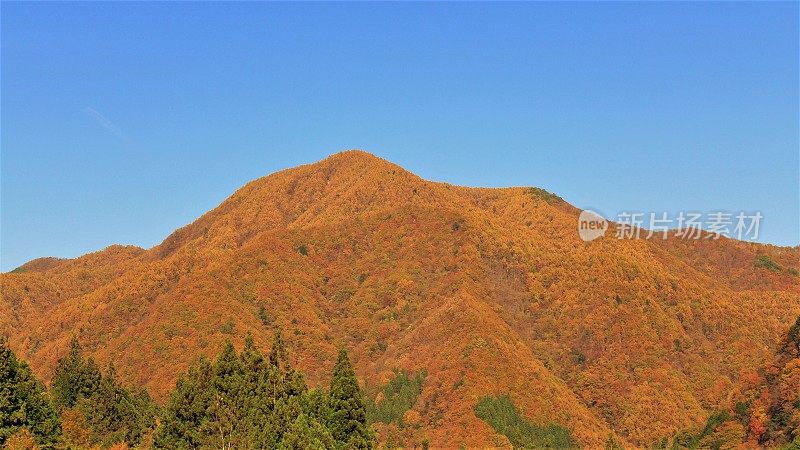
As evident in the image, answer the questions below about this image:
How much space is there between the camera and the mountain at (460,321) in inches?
5384

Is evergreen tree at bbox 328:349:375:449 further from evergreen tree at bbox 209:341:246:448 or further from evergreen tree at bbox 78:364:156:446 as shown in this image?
evergreen tree at bbox 78:364:156:446

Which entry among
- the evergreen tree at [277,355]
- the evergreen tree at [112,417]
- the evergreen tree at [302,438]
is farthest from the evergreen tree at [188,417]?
the evergreen tree at [112,417]

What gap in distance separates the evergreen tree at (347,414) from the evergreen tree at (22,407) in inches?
961

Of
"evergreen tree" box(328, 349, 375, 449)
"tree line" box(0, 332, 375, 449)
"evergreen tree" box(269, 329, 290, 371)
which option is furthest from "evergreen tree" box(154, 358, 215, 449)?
"evergreen tree" box(328, 349, 375, 449)

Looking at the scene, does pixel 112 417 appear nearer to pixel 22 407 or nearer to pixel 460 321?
pixel 22 407

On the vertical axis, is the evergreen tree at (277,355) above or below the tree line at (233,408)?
above

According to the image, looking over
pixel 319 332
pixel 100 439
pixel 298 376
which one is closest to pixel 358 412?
pixel 298 376

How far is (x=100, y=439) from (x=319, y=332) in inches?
3011

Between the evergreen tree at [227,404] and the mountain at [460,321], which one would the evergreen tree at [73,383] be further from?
the mountain at [460,321]

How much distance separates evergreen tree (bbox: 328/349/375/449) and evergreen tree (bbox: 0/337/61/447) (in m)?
24.4

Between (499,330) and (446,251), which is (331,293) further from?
(499,330)

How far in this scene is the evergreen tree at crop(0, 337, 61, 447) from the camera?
62.6m

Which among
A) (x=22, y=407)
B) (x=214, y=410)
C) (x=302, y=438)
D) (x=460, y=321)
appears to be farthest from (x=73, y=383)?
(x=460, y=321)

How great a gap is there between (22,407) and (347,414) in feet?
86.2
